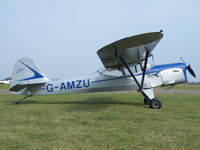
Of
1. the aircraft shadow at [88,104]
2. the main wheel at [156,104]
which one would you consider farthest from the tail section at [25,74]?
the main wheel at [156,104]

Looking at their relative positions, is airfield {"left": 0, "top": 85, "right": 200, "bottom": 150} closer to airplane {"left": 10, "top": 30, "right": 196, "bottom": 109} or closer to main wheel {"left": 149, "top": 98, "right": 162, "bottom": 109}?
main wheel {"left": 149, "top": 98, "right": 162, "bottom": 109}

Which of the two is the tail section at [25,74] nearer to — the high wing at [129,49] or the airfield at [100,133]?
the high wing at [129,49]

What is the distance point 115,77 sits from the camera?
9.70m

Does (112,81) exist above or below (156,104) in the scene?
above

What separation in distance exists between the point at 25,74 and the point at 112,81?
4.05 m

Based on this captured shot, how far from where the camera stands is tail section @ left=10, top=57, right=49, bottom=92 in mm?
9938

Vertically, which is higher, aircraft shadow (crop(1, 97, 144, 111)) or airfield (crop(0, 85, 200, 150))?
aircraft shadow (crop(1, 97, 144, 111))

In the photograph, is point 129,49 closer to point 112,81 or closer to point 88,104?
point 112,81

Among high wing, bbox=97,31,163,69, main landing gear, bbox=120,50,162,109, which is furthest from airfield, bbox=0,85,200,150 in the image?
high wing, bbox=97,31,163,69

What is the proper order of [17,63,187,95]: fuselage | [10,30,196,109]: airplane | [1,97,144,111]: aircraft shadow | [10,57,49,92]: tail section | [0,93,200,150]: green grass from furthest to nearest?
1. [10,57,49,92]: tail section
2. [17,63,187,95]: fuselage
3. [10,30,196,109]: airplane
4. [1,97,144,111]: aircraft shadow
5. [0,93,200,150]: green grass

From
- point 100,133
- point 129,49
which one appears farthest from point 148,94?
point 100,133

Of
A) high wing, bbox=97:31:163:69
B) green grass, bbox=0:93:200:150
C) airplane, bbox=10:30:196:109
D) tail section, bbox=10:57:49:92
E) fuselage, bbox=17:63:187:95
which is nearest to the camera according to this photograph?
green grass, bbox=0:93:200:150

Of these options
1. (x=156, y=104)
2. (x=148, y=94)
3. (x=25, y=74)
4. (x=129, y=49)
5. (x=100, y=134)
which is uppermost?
(x=129, y=49)

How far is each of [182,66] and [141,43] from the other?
3072 mm
